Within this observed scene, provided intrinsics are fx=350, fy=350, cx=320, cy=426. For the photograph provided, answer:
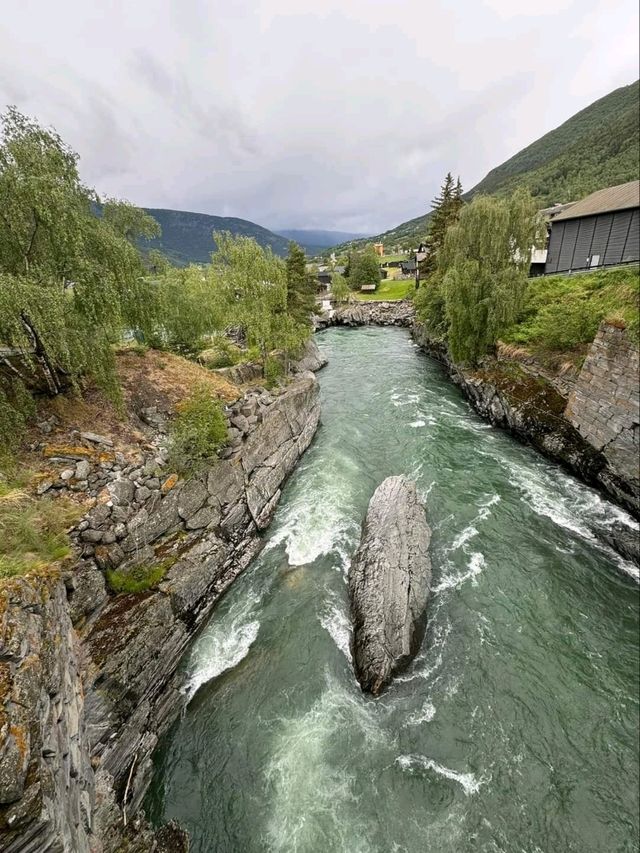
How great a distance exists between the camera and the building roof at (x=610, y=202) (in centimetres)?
2762

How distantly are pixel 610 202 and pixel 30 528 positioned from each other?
43.3 metres

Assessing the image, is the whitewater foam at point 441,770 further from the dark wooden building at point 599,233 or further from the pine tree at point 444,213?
the pine tree at point 444,213

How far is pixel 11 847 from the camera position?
441cm

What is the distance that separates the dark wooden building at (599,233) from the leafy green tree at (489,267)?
317 inches

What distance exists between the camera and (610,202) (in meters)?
29.4

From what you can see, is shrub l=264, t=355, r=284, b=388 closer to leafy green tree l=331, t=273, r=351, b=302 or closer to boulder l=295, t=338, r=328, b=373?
boulder l=295, t=338, r=328, b=373

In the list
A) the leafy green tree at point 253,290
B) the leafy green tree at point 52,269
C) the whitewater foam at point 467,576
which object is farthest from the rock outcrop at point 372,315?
the whitewater foam at point 467,576

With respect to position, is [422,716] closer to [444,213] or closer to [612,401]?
[612,401]

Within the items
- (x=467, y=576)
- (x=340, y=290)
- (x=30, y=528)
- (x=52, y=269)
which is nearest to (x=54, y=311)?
(x=52, y=269)

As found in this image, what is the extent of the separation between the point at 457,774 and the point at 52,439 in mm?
14610

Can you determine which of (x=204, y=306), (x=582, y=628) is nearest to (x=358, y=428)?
(x=204, y=306)

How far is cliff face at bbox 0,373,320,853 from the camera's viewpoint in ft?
17.0

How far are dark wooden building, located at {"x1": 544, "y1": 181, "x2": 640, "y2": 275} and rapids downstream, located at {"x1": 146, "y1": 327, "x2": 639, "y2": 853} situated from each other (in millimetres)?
24637

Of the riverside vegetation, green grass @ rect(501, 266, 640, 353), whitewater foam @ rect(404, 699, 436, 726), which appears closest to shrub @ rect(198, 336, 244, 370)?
the riverside vegetation
